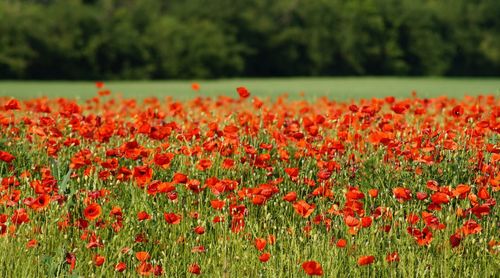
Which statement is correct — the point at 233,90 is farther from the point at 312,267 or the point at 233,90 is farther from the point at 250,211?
the point at 312,267

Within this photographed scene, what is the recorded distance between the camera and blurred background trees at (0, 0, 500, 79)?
1976 inches

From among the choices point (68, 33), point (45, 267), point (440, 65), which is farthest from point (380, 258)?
point (440, 65)

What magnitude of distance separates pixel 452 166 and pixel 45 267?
3.16 meters

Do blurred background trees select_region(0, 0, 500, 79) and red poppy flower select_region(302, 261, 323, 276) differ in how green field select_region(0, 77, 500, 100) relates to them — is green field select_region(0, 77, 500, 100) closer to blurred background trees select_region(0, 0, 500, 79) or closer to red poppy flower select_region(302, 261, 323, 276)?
blurred background trees select_region(0, 0, 500, 79)

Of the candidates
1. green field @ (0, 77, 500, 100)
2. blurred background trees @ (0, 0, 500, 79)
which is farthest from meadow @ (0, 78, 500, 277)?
blurred background trees @ (0, 0, 500, 79)

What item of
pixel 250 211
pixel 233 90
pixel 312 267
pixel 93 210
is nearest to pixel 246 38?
pixel 233 90

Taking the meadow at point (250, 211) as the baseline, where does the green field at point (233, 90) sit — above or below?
below

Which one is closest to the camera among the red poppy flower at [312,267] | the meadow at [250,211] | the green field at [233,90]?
the red poppy flower at [312,267]

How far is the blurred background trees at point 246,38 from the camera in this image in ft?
165

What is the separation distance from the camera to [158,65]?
5462 cm

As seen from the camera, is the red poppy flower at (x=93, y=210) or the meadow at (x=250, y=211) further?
the meadow at (x=250, y=211)

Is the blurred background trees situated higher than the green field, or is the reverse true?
the blurred background trees

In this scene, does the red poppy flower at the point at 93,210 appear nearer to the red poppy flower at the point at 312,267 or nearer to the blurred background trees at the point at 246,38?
the red poppy flower at the point at 312,267

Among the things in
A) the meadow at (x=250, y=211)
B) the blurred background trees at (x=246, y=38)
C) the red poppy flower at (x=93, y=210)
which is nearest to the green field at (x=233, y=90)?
the blurred background trees at (x=246, y=38)
